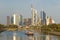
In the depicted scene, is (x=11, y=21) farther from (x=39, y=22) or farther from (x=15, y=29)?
(x=39, y=22)

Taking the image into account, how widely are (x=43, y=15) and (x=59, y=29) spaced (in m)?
27.7

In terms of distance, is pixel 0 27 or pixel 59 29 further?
pixel 0 27

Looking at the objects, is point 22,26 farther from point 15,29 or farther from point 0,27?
point 0,27

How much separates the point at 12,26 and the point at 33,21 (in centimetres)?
650

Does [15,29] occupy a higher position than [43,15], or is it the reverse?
[43,15]

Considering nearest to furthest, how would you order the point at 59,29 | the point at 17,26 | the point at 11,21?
the point at 59,29, the point at 17,26, the point at 11,21

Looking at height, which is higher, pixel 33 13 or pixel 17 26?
pixel 33 13

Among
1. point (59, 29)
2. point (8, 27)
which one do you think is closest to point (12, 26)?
point (8, 27)

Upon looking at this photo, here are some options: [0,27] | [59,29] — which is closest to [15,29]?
[0,27]

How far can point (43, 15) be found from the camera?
60625 mm

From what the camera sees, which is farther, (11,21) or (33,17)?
(11,21)

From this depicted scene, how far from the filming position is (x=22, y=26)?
209ft

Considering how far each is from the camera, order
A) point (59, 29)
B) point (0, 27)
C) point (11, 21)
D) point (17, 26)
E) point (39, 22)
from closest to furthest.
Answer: point (59, 29) < point (0, 27) < point (39, 22) < point (17, 26) < point (11, 21)

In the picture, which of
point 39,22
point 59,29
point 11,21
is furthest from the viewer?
point 11,21
